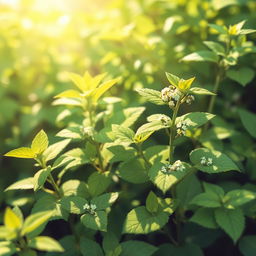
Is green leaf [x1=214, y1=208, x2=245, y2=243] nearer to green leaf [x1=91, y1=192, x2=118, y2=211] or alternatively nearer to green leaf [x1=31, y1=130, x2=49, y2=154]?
green leaf [x1=91, y1=192, x2=118, y2=211]

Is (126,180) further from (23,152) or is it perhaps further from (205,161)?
(23,152)

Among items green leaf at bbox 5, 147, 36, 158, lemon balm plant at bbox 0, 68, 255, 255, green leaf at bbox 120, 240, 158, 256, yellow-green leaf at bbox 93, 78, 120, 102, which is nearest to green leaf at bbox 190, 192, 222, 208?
lemon balm plant at bbox 0, 68, 255, 255

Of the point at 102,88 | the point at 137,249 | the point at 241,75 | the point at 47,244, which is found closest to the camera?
the point at 47,244

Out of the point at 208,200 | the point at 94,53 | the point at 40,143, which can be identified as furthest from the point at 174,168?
the point at 94,53

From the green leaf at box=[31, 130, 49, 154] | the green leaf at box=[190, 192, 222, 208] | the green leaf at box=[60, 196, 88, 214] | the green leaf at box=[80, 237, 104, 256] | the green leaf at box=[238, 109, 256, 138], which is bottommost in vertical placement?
the green leaf at box=[80, 237, 104, 256]

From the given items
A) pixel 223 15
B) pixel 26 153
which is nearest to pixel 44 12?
pixel 223 15

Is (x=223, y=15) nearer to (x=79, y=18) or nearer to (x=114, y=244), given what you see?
(x=79, y=18)

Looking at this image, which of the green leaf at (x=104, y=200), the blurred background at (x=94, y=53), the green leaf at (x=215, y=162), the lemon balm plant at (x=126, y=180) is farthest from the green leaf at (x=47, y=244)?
the blurred background at (x=94, y=53)
